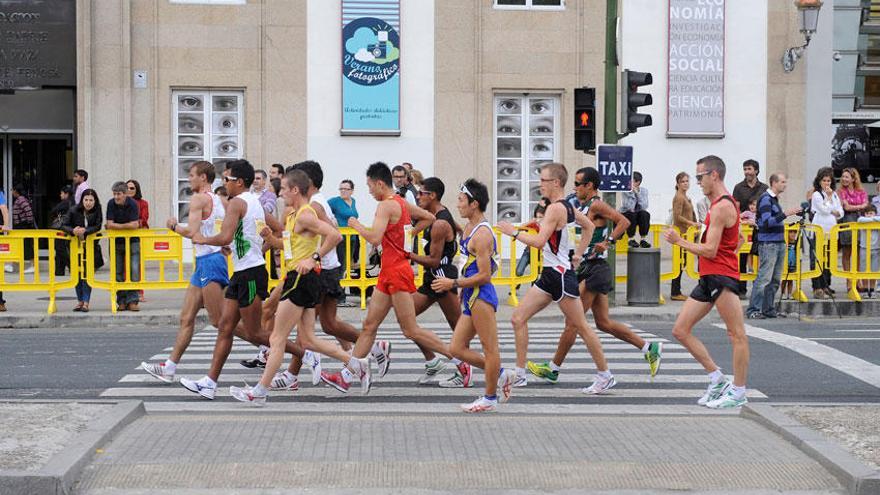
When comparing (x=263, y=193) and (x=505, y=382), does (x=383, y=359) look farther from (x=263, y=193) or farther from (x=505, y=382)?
(x=263, y=193)

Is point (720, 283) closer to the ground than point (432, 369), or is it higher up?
higher up

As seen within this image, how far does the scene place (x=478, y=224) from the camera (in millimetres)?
10383

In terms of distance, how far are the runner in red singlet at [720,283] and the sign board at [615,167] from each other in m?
8.12

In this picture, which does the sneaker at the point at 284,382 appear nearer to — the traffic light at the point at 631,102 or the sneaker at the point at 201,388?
the sneaker at the point at 201,388

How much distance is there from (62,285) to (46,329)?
1.12 meters

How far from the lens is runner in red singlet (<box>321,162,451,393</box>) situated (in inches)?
424

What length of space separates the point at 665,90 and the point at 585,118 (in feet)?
27.7

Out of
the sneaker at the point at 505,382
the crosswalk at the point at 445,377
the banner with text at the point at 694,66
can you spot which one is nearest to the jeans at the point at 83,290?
the crosswalk at the point at 445,377

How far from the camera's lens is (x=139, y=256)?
18688mm

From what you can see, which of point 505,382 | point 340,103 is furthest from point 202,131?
point 505,382

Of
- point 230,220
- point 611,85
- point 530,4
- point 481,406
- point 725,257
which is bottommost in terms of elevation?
point 481,406

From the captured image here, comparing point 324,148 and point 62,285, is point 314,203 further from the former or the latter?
point 324,148

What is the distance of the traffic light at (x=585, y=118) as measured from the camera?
1853 centimetres

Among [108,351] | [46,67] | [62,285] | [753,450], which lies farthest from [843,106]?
[753,450]
